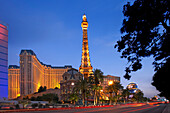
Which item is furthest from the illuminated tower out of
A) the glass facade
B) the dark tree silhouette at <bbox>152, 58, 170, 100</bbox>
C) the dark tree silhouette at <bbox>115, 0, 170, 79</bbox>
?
the dark tree silhouette at <bbox>115, 0, 170, 79</bbox>

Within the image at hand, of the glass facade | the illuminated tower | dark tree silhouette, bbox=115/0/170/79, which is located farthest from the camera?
the illuminated tower

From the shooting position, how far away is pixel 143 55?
1489 cm

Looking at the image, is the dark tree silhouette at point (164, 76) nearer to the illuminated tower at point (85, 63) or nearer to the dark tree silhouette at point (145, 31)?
the dark tree silhouette at point (145, 31)

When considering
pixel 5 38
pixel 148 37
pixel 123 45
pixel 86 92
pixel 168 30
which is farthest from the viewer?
pixel 5 38

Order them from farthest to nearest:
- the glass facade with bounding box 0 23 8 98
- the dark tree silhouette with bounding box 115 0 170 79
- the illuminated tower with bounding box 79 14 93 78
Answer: the illuminated tower with bounding box 79 14 93 78, the glass facade with bounding box 0 23 8 98, the dark tree silhouette with bounding box 115 0 170 79

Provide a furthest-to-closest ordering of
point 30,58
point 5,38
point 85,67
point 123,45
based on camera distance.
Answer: point 30,58
point 85,67
point 5,38
point 123,45

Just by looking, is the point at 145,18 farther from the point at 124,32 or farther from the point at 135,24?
the point at 124,32

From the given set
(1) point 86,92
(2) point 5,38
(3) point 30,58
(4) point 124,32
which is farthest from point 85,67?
(4) point 124,32

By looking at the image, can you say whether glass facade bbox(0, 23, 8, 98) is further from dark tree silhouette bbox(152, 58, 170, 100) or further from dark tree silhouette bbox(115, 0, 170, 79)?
dark tree silhouette bbox(115, 0, 170, 79)

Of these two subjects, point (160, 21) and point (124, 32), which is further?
point (124, 32)

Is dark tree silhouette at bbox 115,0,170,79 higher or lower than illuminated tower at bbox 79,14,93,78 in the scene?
lower

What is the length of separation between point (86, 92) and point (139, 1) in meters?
75.4

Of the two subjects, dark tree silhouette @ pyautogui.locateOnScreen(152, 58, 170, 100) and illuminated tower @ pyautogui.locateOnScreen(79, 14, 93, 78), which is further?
illuminated tower @ pyautogui.locateOnScreen(79, 14, 93, 78)

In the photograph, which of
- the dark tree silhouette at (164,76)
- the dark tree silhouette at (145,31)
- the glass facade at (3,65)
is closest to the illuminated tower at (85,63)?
the glass facade at (3,65)
